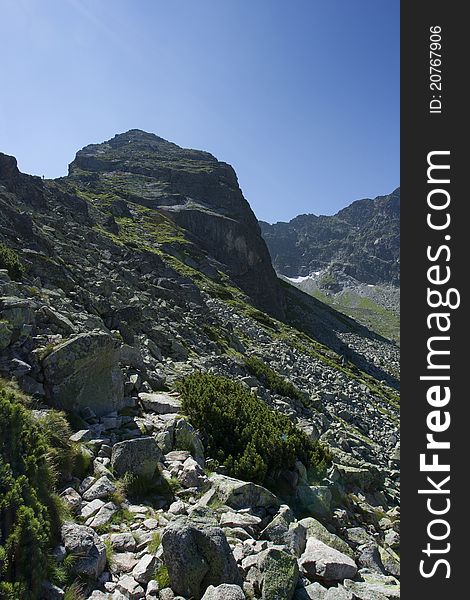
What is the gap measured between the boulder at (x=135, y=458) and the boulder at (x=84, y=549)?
6.31 ft

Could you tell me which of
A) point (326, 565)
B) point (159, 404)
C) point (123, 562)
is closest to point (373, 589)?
point (326, 565)

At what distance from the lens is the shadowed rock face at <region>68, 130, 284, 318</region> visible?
3374 inches

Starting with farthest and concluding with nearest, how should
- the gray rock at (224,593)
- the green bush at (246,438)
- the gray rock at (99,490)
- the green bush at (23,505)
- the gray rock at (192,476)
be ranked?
the green bush at (246,438) → the gray rock at (192,476) → the gray rock at (99,490) → the gray rock at (224,593) → the green bush at (23,505)

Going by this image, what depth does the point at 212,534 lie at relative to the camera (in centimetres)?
500

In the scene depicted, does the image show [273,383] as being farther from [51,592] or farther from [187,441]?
[51,592]

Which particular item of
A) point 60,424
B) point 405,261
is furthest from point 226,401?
point 405,261

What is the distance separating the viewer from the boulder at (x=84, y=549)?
4633 millimetres

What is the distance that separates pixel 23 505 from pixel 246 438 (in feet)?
19.8

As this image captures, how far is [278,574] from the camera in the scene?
4723 mm

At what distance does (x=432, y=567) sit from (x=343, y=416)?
18.1 m

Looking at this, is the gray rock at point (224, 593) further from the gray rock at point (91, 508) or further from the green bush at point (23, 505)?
the gray rock at point (91, 508)

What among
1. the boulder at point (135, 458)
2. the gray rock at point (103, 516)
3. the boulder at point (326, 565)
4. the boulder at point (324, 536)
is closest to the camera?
the boulder at point (326, 565)

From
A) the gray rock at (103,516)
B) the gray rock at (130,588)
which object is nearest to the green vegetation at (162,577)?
the gray rock at (130,588)

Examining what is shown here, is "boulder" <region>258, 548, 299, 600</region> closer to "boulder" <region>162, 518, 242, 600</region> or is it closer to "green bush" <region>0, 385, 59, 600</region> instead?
"boulder" <region>162, 518, 242, 600</region>
